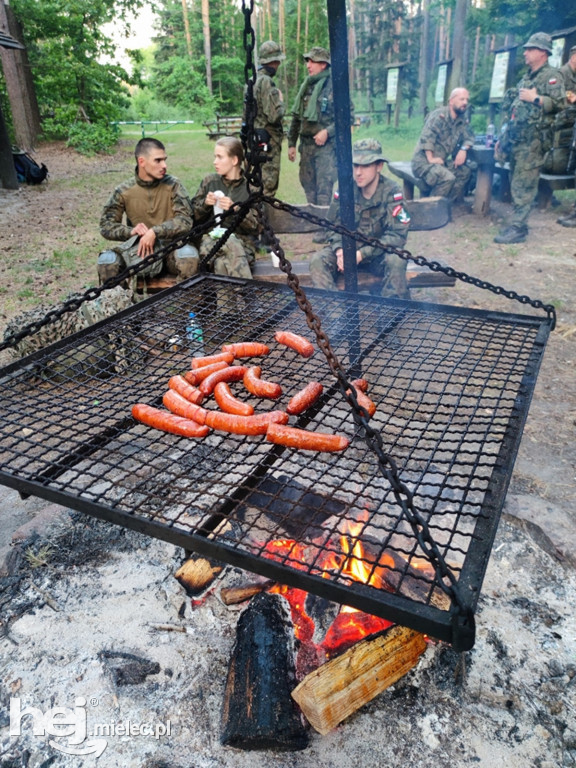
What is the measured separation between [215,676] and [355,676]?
0.57m

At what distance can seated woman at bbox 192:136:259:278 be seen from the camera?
536 cm

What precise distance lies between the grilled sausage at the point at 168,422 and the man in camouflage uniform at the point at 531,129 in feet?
24.2

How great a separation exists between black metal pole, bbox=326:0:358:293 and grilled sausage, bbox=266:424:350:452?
6.51ft

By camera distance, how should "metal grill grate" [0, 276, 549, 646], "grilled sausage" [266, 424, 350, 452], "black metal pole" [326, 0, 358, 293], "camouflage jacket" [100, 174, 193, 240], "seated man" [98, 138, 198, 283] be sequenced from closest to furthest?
"metal grill grate" [0, 276, 549, 646], "grilled sausage" [266, 424, 350, 452], "black metal pole" [326, 0, 358, 293], "seated man" [98, 138, 198, 283], "camouflage jacket" [100, 174, 193, 240]

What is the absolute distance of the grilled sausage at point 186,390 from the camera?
256cm

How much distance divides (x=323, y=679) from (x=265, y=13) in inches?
1640

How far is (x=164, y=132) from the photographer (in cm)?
2338

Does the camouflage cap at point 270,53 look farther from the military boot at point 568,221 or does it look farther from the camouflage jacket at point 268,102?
the military boot at point 568,221

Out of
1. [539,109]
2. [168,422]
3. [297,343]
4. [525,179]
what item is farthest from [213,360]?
[539,109]

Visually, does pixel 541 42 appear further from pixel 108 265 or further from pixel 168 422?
pixel 168 422

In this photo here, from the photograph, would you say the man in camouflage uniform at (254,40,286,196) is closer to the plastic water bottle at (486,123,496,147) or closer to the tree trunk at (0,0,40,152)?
the plastic water bottle at (486,123,496,147)

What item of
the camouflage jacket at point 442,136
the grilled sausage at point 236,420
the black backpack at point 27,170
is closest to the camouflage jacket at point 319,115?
the camouflage jacket at point 442,136

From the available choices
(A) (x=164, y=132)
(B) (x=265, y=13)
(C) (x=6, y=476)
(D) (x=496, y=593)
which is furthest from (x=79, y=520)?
(B) (x=265, y=13)

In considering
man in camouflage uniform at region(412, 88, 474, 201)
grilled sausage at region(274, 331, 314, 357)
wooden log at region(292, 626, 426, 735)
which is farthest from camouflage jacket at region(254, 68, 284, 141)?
wooden log at region(292, 626, 426, 735)
